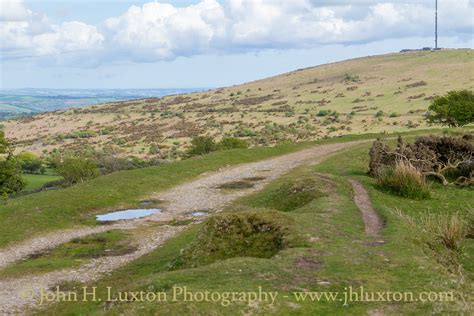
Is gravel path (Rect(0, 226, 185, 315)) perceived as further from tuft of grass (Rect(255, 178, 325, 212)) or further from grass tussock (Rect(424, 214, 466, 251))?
grass tussock (Rect(424, 214, 466, 251))

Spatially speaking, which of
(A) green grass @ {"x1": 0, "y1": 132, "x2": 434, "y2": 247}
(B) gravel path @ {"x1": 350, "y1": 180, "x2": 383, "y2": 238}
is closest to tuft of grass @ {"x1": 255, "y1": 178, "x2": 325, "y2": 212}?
(B) gravel path @ {"x1": 350, "y1": 180, "x2": 383, "y2": 238}

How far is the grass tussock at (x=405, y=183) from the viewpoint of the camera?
20.0m

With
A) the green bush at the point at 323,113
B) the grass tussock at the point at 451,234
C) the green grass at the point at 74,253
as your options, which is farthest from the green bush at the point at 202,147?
the green bush at the point at 323,113

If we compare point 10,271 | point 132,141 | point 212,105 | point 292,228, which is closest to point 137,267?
point 10,271

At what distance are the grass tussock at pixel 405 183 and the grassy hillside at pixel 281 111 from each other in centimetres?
4189

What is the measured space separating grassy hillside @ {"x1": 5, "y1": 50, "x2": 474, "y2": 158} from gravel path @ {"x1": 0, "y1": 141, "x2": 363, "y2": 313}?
1258 inches

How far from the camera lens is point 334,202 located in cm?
1786

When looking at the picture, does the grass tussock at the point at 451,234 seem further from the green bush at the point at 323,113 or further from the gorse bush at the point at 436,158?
the green bush at the point at 323,113

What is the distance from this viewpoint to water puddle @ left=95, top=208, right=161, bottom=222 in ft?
70.1

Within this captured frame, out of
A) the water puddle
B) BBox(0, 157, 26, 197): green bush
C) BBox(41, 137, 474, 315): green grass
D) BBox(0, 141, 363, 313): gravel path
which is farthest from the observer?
BBox(0, 157, 26, 197): green bush

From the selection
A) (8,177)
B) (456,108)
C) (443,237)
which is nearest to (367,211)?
(443,237)

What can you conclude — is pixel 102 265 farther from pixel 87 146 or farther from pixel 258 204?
pixel 87 146

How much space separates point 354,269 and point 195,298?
3497 millimetres

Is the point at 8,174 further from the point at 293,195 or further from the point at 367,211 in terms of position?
the point at 367,211
